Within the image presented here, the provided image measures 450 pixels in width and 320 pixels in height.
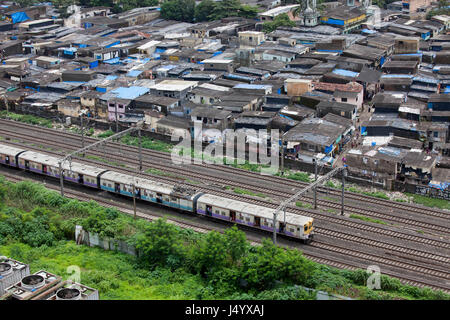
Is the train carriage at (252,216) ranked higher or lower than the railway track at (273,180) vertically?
higher

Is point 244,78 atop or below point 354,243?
atop

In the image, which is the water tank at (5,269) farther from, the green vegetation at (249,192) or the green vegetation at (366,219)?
the green vegetation at (366,219)

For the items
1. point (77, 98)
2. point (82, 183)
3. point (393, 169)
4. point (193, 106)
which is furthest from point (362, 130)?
→ point (77, 98)

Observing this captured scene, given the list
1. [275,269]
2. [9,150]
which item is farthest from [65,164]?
[275,269]

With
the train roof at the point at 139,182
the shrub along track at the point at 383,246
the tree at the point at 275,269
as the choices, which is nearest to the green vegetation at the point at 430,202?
the shrub along track at the point at 383,246

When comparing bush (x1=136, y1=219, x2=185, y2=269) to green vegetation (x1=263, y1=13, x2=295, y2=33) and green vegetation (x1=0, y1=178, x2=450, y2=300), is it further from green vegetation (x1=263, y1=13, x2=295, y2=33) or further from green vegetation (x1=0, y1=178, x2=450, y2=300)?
green vegetation (x1=263, y1=13, x2=295, y2=33)

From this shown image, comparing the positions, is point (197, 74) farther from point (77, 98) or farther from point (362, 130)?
point (362, 130)
